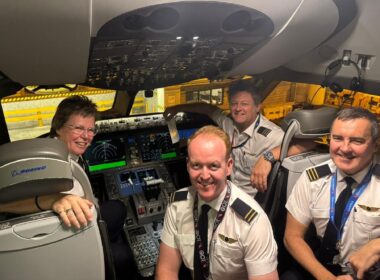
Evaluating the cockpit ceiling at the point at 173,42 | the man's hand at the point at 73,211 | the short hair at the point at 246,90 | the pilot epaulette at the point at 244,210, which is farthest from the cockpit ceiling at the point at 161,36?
the pilot epaulette at the point at 244,210

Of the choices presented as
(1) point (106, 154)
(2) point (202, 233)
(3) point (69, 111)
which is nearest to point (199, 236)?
(2) point (202, 233)

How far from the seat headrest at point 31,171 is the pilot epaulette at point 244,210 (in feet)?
2.39

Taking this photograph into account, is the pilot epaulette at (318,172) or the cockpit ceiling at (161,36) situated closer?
the cockpit ceiling at (161,36)

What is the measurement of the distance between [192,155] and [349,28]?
1166mm

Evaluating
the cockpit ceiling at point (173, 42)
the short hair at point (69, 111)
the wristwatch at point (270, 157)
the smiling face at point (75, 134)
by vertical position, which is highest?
the cockpit ceiling at point (173, 42)

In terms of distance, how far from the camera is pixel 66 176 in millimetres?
1183

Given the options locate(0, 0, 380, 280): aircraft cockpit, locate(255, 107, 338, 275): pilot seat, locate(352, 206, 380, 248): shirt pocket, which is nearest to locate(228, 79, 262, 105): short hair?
locate(0, 0, 380, 280): aircraft cockpit

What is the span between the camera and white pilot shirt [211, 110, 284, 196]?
233 centimetres

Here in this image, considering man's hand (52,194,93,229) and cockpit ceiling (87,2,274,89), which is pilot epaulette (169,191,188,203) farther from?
cockpit ceiling (87,2,274,89)

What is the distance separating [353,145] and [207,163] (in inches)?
28.4

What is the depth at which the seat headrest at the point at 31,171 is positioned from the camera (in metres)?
1.13

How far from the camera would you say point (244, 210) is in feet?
4.68

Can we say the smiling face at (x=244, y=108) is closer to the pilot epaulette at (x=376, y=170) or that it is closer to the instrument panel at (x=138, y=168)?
the instrument panel at (x=138, y=168)

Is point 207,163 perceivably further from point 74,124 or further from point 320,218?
point 74,124
